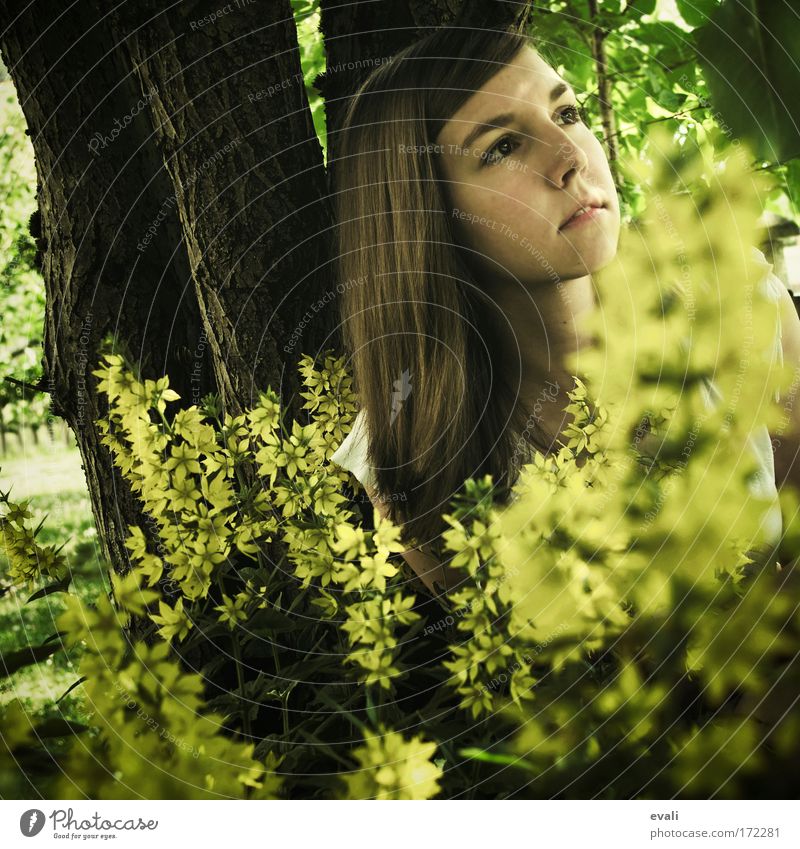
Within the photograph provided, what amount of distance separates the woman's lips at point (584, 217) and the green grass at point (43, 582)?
0.44m

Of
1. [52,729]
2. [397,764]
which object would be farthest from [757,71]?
[52,729]

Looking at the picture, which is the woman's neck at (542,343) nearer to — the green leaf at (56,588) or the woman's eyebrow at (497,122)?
the woman's eyebrow at (497,122)

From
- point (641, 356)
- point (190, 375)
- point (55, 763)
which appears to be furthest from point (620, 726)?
point (190, 375)

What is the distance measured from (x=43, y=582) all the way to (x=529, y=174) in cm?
54

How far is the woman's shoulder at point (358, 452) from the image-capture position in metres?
0.62

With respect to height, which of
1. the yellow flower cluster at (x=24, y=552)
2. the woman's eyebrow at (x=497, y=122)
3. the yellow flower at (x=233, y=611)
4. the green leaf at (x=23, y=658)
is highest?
the woman's eyebrow at (x=497, y=122)

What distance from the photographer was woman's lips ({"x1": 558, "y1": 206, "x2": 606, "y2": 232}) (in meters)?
0.58

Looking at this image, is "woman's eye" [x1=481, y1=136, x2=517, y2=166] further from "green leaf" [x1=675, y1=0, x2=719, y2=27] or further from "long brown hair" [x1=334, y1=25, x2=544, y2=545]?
"green leaf" [x1=675, y1=0, x2=719, y2=27]

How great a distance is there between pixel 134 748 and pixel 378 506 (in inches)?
11.0

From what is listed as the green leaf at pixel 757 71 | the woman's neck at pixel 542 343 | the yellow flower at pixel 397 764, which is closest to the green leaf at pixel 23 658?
the yellow flower at pixel 397 764

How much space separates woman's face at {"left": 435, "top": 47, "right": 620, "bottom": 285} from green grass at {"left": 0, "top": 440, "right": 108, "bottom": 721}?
0.40m

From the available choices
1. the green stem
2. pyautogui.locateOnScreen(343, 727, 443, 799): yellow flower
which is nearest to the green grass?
the green stem

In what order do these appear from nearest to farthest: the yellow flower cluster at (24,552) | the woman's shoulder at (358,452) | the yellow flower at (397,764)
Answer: the yellow flower at (397,764) → the yellow flower cluster at (24,552) → the woman's shoulder at (358,452)
